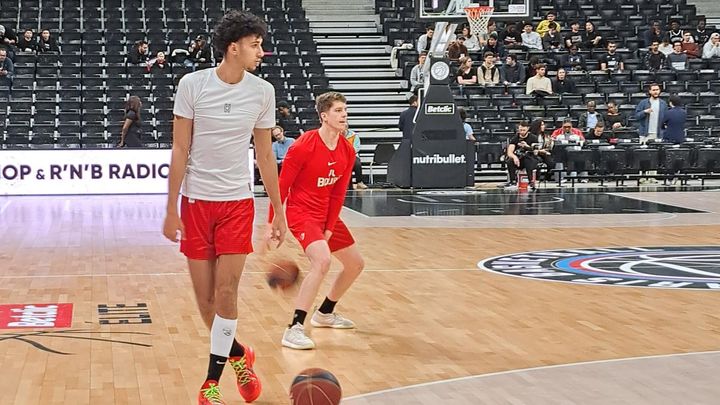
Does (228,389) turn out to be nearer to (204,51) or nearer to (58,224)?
(58,224)

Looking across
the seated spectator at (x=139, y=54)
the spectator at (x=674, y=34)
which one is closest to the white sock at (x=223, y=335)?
the seated spectator at (x=139, y=54)

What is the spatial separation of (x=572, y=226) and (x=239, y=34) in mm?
9350

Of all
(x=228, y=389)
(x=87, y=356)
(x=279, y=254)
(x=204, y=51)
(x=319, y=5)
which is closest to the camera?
(x=228, y=389)

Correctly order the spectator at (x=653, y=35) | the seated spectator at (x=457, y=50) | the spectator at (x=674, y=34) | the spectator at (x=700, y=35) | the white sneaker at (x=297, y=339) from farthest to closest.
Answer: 1. the spectator at (x=700, y=35)
2. the spectator at (x=674, y=34)
3. the spectator at (x=653, y=35)
4. the seated spectator at (x=457, y=50)
5. the white sneaker at (x=297, y=339)

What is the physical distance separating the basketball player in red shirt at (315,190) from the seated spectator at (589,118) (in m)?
16.1

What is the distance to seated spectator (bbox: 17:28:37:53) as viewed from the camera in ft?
76.3

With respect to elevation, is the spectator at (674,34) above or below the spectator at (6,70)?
above

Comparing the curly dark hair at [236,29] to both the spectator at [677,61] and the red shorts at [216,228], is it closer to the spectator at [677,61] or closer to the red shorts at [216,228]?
the red shorts at [216,228]

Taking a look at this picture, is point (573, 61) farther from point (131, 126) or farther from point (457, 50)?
point (131, 126)

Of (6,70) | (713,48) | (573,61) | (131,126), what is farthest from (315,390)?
(713,48)

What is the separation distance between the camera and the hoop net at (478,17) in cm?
1872

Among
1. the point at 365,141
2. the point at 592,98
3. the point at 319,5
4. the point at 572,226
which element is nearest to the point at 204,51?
the point at 365,141

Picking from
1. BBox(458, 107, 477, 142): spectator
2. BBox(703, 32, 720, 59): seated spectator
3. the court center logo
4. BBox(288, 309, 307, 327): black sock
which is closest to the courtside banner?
BBox(458, 107, 477, 142): spectator

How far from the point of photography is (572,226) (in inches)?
543
